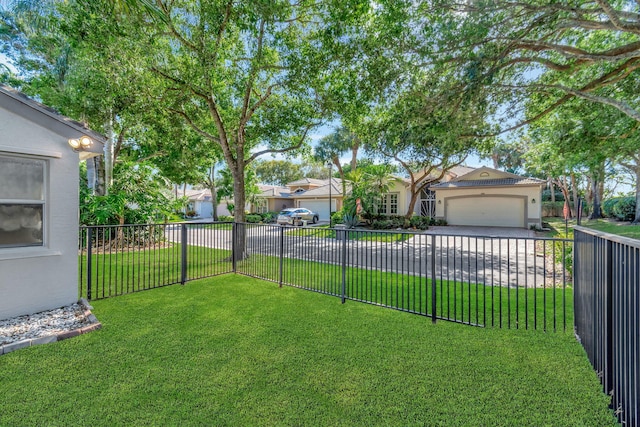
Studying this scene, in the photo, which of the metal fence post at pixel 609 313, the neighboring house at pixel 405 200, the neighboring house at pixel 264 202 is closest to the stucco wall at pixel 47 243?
the metal fence post at pixel 609 313

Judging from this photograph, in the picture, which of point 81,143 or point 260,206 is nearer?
point 81,143

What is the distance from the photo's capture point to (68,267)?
15.0ft

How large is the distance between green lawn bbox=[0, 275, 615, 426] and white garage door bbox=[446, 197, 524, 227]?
17791 mm

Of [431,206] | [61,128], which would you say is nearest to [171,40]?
[61,128]

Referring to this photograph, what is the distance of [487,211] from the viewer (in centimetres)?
1933

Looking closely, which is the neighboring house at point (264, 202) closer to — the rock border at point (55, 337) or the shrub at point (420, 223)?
the shrub at point (420, 223)

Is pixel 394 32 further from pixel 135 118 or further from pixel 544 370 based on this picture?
Answer: pixel 135 118

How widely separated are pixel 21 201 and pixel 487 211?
Answer: 71.8ft

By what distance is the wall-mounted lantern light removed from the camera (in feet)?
14.6

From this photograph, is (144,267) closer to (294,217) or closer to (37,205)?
(37,205)

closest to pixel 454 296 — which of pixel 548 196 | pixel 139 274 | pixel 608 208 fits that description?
pixel 139 274

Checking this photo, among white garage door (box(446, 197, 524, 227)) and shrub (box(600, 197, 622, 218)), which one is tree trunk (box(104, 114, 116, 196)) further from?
shrub (box(600, 197, 622, 218))

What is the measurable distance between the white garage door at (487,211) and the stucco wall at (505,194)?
1.17 feet

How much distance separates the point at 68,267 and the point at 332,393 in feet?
15.4
